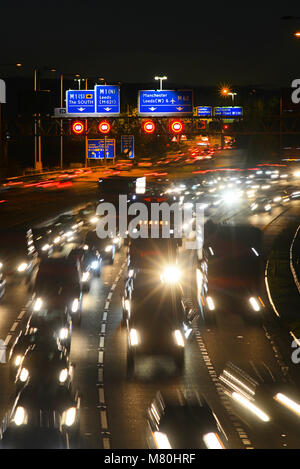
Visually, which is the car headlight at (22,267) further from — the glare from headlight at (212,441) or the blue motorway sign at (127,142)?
the blue motorway sign at (127,142)

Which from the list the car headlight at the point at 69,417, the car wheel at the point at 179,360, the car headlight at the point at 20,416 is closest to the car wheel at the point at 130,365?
the car wheel at the point at 179,360

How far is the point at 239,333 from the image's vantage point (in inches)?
909

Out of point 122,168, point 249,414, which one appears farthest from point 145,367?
point 122,168

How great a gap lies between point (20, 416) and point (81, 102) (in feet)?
143

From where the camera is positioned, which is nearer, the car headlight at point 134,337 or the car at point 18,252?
the car headlight at point 134,337

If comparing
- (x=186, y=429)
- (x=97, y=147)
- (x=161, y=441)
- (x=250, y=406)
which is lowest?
(x=250, y=406)

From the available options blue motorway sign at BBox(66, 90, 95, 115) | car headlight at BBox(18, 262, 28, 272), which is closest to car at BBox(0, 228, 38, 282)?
car headlight at BBox(18, 262, 28, 272)

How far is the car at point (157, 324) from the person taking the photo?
1892 cm

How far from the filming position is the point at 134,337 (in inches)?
754

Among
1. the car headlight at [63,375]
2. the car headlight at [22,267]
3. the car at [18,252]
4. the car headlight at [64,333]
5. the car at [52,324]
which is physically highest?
the car at [18,252]

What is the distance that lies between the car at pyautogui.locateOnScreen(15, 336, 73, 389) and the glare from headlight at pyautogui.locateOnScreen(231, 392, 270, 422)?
4.01m

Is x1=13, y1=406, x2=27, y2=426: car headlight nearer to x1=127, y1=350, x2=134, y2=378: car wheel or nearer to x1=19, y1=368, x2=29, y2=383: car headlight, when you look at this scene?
x1=19, y1=368, x2=29, y2=383: car headlight

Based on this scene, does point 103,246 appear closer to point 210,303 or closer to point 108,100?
point 210,303

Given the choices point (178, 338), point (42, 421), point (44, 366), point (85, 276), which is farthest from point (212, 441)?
point (85, 276)
